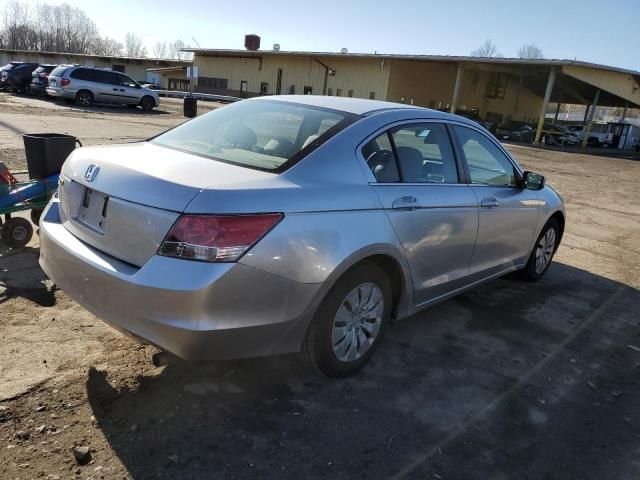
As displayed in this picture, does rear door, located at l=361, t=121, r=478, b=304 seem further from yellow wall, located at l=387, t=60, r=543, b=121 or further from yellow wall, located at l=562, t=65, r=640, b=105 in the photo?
yellow wall, located at l=387, t=60, r=543, b=121

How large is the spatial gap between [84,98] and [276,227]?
25.3 m

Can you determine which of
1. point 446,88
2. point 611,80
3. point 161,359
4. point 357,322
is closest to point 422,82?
point 446,88

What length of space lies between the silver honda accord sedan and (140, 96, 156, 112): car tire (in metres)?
24.5

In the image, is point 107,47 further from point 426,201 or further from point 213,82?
point 426,201

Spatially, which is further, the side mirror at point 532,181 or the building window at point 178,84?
the building window at point 178,84

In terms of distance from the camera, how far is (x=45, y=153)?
5430mm

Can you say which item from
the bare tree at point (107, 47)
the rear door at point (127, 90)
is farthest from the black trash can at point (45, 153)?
the bare tree at point (107, 47)

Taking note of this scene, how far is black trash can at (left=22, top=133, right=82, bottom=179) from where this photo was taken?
5.43 meters

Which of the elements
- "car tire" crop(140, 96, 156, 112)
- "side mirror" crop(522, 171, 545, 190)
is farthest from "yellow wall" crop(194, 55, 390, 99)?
"side mirror" crop(522, 171, 545, 190)

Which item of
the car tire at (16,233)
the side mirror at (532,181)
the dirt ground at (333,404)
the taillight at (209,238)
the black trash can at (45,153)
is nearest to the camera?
the taillight at (209,238)

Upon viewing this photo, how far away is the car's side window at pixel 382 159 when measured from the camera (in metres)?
3.25

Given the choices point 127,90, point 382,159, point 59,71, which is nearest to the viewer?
point 382,159

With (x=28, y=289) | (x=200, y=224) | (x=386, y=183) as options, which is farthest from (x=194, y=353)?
(x=28, y=289)

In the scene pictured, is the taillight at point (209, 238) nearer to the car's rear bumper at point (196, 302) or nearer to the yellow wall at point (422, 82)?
the car's rear bumper at point (196, 302)
